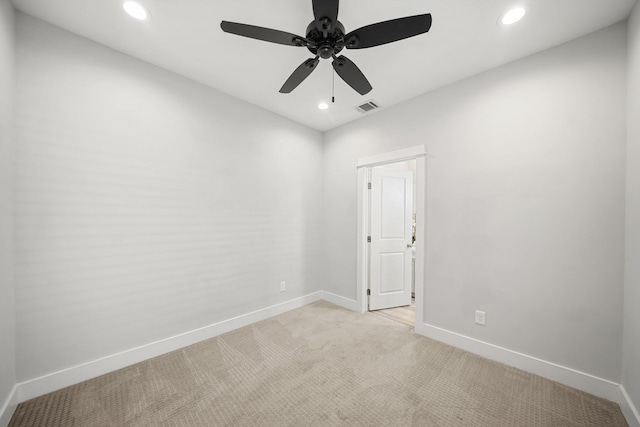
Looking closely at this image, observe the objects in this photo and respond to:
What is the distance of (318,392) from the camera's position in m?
1.84

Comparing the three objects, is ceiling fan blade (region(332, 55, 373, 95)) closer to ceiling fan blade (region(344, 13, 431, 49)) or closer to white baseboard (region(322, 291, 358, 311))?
ceiling fan blade (region(344, 13, 431, 49))

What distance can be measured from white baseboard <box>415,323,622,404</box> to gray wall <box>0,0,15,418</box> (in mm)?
3434

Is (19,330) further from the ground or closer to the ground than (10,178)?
closer to the ground

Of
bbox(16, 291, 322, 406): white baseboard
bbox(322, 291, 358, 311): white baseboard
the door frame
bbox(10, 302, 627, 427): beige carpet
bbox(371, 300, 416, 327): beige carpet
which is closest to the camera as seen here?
bbox(10, 302, 627, 427): beige carpet

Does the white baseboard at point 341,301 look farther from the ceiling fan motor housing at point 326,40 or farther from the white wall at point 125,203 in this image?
the ceiling fan motor housing at point 326,40

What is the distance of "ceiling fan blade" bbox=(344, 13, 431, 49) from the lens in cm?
128

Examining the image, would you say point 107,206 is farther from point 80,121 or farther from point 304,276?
point 304,276

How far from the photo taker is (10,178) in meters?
1.62

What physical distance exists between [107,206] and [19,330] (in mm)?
1003

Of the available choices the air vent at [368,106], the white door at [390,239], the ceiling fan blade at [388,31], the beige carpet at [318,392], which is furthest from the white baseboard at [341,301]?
the ceiling fan blade at [388,31]

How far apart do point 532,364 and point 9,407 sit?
389 cm

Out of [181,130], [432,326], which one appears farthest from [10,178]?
[432,326]

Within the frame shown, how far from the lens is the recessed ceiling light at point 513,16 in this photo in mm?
1654

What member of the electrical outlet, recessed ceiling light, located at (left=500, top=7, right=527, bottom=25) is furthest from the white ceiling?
the electrical outlet
